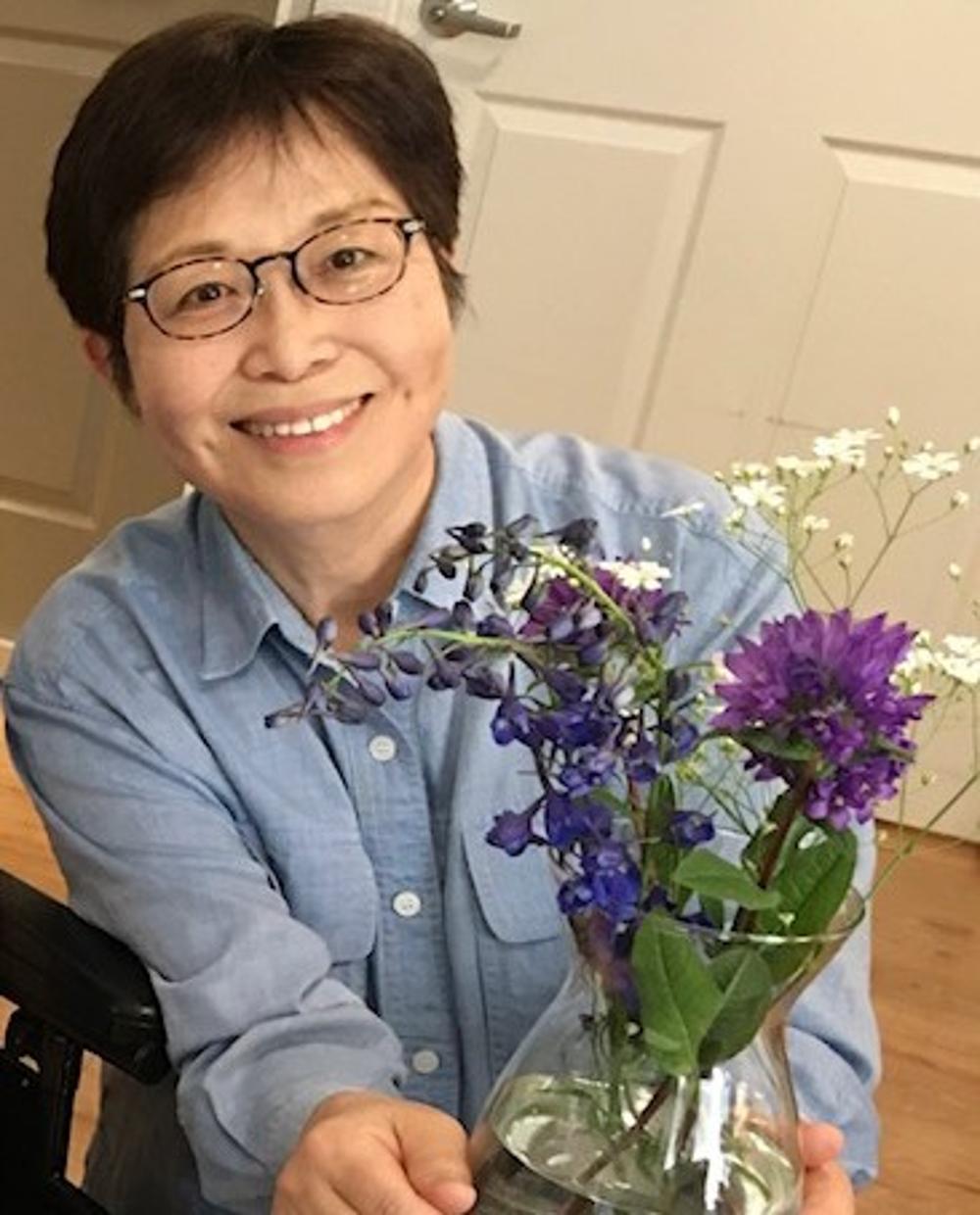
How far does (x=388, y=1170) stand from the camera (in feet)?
2.20

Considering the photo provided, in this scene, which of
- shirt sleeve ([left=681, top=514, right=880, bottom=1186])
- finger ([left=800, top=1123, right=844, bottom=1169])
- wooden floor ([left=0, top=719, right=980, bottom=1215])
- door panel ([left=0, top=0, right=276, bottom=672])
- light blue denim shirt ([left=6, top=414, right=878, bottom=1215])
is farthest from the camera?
door panel ([left=0, top=0, right=276, bottom=672])

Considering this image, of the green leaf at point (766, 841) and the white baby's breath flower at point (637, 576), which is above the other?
the white baby's breath flower at point (637, 576)

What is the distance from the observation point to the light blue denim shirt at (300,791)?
3.12ft

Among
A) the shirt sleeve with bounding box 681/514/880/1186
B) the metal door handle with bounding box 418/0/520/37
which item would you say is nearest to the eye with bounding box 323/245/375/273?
the shirt sleeve with bounding box 681/514/880/1186

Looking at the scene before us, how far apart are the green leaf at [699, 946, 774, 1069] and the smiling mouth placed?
49cm

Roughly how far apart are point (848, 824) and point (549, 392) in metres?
1.78

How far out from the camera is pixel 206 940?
0.90m

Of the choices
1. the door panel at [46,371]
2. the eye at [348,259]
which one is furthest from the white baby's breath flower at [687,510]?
the door panel at [46,371]

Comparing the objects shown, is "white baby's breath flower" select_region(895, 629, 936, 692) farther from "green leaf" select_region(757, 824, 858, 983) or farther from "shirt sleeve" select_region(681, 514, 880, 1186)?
"shirt sleeve" select_region(681, 514, 880, 1186)

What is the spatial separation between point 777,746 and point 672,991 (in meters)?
0.10

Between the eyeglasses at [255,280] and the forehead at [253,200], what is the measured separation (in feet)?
0.03

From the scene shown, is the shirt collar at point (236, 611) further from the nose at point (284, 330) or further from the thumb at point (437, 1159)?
the thumb at point (437, 1159)

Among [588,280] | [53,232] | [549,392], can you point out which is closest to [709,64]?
[588,280]

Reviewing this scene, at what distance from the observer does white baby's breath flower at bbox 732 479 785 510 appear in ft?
1.82
